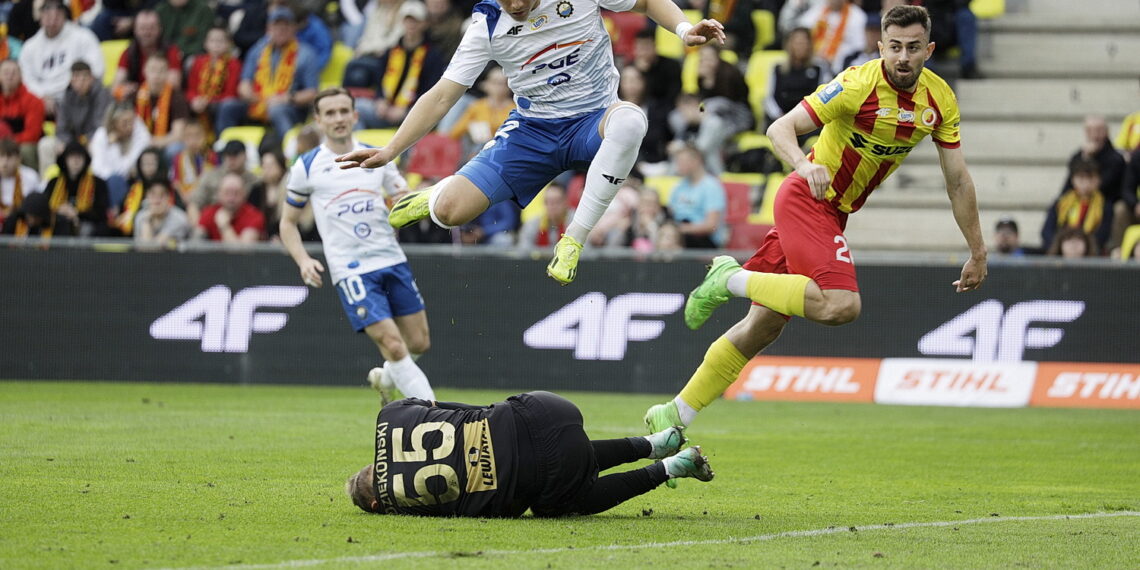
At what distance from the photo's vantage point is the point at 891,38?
831 cm

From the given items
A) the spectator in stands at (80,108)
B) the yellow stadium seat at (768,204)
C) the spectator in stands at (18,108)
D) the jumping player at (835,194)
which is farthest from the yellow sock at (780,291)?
the spectator in stands at (18,108)

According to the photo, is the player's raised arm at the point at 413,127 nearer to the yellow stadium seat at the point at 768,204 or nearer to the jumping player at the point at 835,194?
the jumping player at the point at 835,194

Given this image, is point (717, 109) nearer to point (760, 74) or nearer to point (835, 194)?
point (760, 74)

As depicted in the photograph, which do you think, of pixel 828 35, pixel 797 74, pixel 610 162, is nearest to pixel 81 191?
pixel 797 74

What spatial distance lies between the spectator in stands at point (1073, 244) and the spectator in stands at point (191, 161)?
32.7 feet

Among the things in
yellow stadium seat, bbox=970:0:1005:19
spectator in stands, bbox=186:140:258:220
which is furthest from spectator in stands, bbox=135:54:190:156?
yellow stadium seat, bbox=970:0:1005:19

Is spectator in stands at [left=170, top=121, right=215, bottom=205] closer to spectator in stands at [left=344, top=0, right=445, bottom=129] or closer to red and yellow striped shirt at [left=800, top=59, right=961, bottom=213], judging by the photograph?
spectator in stands at [left=344, top=0, right=445, bottom=129]

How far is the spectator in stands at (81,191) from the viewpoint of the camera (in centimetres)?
1794

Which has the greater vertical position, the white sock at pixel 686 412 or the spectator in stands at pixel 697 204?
the white sock at pixel 686 412

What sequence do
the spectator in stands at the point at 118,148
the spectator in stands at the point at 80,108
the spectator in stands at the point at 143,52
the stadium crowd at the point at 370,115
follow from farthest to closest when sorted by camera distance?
1. the spectator in stands at the point at 143,52
2. the spectator in stands at the point at 80,108
3. the spectator in stands at the point at 118,148
4. the stadium crowd at the point at 370,115

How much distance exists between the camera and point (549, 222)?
55.1 ft

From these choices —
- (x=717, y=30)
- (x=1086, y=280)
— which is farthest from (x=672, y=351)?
(x=717, y=30)

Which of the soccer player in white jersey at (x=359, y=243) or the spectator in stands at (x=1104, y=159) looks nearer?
the soccer player in white jersey at (x=359, y=243)

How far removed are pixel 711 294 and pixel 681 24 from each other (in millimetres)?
1578
